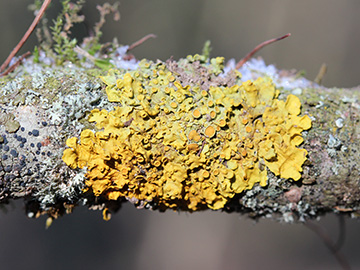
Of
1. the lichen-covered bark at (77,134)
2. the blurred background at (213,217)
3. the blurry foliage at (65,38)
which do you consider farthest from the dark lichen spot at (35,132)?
the blurred background at (213,217)

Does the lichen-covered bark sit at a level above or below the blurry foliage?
below

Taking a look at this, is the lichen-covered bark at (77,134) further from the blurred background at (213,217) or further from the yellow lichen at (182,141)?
the blurred background at (213,217)

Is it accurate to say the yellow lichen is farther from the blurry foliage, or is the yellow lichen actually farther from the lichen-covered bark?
the blurry foliage

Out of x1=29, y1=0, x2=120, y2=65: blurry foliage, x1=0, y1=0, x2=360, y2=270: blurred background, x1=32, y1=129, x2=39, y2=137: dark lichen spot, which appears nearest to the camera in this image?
x1=32, y1=129, x2=39, y2=137: dark lichen spot

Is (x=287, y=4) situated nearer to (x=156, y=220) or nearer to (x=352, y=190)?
(x=156, y=220)

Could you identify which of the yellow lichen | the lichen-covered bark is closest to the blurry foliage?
the lichen-covered bark

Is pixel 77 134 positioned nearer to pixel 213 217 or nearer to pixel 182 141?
pixel 182 141

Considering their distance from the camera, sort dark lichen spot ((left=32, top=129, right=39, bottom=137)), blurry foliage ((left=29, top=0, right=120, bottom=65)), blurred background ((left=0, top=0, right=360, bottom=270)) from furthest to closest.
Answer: blurred background ((left=0, top=0, right=360, bottom=270))
blurry foliage ((left=29, top=0, right=120, bottom=65))
dark lichen spot ((left=32, top=129, right=39, bottom=137))

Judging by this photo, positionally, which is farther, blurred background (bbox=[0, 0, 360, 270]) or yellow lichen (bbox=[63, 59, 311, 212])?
blurred background (bbox=[0, 0, 360, 270])
